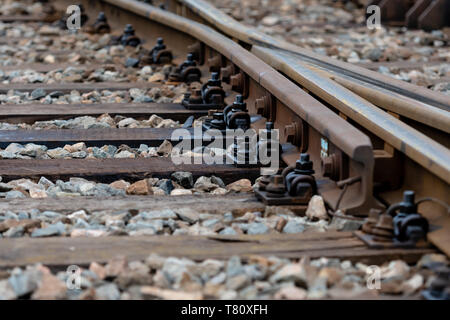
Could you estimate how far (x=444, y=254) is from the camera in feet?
9.57

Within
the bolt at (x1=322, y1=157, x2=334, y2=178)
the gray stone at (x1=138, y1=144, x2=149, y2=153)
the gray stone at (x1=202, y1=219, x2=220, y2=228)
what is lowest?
the gray stone at (x1=202, y1=219, x2=220, y2=228)

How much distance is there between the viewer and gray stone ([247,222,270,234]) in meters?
3.22

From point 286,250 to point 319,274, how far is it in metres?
0.24

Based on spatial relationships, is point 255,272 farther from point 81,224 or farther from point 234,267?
point 81,224

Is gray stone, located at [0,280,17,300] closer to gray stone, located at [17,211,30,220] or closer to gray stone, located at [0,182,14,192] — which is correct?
gray stone, located at [17,211,30,220]

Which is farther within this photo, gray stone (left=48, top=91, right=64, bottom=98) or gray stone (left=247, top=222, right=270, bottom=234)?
gray stone (left=48, top=91, right=64, bottom=98)

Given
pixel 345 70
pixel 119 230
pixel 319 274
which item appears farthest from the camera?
pixel 345 70

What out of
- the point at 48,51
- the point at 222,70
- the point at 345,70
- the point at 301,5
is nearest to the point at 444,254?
the point at 345,70

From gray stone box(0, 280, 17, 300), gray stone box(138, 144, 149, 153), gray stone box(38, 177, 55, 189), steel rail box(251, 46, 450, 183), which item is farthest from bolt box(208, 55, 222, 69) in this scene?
gray stone box(0, 280, 17, 300)

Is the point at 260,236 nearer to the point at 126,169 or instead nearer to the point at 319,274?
the point at 319,274

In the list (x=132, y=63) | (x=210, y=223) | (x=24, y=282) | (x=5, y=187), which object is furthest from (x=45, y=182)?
(x=132, y=63)

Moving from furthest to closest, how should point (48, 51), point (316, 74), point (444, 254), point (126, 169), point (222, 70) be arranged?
point (48, 51) → point (222, 70) → point (316, 74) → point (126, 169) → point (444, 254)

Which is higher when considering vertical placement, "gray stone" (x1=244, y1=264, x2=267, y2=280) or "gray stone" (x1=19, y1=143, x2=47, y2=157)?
"gray stone" (x1=19, y1=143, x2=47, y2=157)

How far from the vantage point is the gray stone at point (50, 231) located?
313cm
